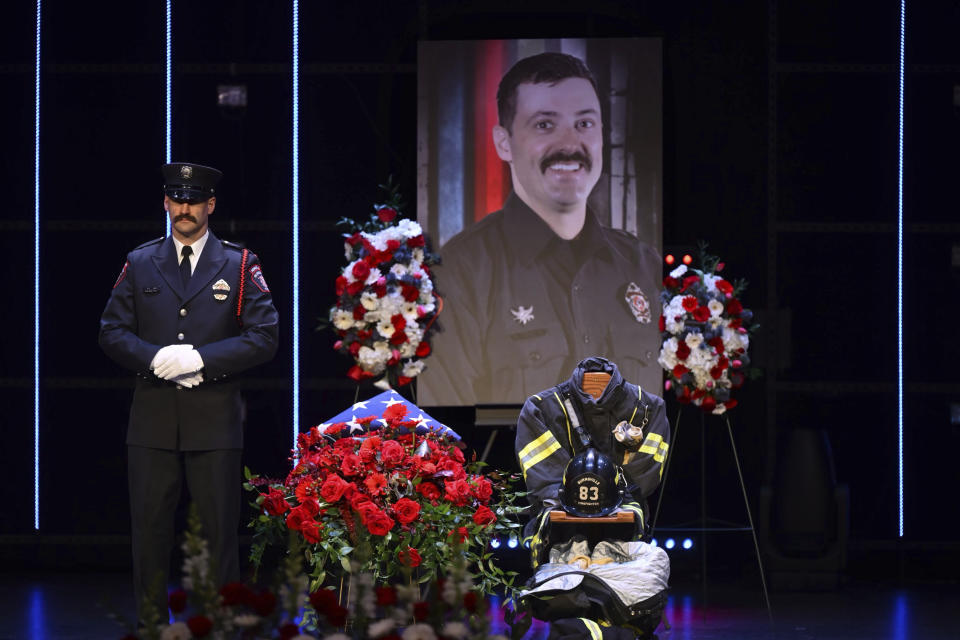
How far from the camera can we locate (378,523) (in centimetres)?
376

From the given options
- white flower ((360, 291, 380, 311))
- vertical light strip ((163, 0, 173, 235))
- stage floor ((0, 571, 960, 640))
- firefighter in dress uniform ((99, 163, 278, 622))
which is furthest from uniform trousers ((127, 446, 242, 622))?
vertical light strip ((163, 0, 173, 235))

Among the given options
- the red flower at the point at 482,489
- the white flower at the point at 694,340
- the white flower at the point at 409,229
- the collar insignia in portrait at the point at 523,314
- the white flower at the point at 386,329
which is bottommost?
the red flower at the point at 482,489

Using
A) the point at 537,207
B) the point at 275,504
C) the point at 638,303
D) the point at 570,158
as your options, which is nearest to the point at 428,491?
the point at 275,504

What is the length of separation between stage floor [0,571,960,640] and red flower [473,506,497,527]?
3.39 feet

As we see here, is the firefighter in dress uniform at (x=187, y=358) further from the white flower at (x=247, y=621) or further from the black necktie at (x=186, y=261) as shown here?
the white flower at (x=247, y=621)

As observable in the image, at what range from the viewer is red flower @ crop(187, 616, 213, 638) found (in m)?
1.80

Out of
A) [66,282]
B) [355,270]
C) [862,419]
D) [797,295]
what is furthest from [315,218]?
[862,419]

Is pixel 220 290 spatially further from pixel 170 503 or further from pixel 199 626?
pixel 199 626

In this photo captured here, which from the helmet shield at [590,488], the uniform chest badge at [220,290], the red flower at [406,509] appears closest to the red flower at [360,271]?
the uniform chest badge at [220,290]

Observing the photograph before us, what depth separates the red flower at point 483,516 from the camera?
3969 mm

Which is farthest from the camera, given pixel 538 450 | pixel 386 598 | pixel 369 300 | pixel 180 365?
pixel 369 300

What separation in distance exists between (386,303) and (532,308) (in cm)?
89

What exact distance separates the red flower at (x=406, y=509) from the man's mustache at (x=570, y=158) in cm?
306

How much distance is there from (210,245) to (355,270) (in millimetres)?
1554
